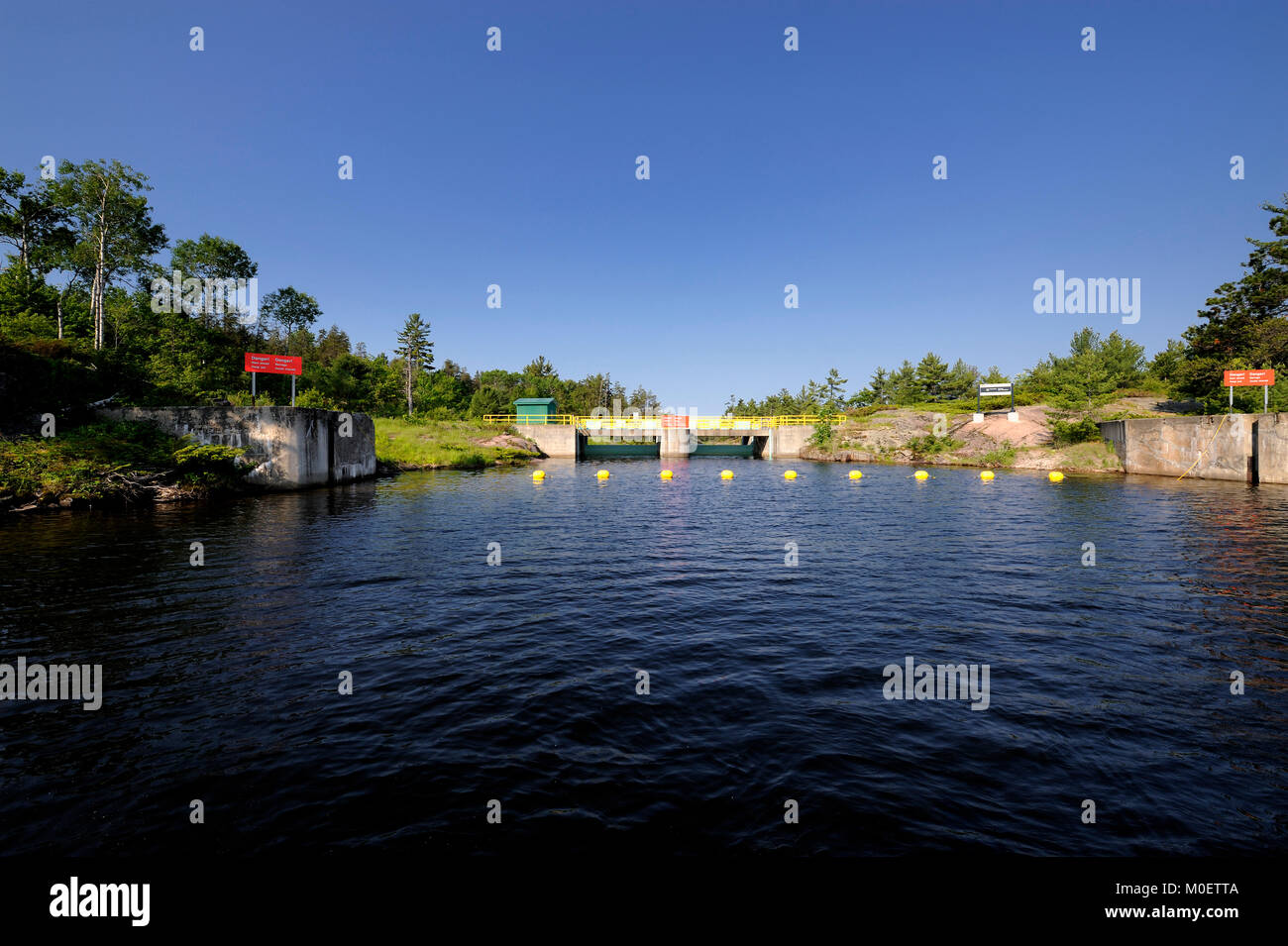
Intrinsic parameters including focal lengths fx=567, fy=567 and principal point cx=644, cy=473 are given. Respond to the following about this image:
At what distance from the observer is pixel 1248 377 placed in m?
37.8

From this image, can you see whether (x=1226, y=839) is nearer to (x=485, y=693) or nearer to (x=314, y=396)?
(x=485, y=693)

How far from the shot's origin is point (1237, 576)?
51.6 ft

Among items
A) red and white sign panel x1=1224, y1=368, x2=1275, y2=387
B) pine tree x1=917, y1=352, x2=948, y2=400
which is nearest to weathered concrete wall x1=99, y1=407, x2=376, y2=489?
red and white sign panel x1=1224, y1=368, x2=1275, y2=387

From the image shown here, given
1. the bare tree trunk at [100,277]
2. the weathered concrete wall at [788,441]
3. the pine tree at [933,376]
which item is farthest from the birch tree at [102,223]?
the pine tree at [933,376]

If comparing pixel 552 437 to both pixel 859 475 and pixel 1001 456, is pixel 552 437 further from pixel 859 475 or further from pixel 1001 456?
pixel 1001 456

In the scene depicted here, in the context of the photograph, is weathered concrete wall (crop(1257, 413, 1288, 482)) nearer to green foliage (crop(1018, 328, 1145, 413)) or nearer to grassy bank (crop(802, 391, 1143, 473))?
grassy bank (crop(802, 391, 1143, 473))

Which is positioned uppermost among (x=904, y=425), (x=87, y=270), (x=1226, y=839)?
(x=87, y=270)

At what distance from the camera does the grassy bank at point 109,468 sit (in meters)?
26.2

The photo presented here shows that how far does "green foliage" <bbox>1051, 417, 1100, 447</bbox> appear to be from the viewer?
166ft

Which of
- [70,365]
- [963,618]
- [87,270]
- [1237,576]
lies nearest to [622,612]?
[963,618]

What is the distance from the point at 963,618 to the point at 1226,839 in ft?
23.5

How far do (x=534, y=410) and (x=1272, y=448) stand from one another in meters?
73.9

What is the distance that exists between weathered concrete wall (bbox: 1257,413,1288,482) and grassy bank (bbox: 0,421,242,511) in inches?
2494

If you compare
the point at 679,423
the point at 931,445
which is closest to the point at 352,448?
the point at 679,423
